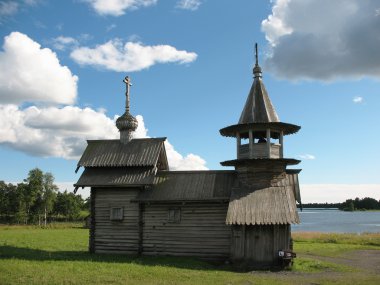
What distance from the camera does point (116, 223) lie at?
76.7ft

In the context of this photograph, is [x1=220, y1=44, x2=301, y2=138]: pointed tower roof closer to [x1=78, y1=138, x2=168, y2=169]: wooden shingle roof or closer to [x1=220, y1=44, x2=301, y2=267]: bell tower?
[x1=220, y1=44, x2=301, y2=267]: bell tower

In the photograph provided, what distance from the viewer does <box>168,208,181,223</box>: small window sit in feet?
73.0

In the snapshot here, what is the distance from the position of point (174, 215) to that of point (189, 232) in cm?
127

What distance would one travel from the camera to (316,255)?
27156 millimetres

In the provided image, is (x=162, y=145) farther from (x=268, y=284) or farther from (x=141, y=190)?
(x=268, y=284)

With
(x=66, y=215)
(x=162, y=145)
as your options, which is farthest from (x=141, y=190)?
(x=66, y=215)

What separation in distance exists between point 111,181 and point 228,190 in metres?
6.89

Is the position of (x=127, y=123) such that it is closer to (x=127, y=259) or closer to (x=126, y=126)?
(x=126, y=126)

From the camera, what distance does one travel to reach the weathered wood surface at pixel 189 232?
847 inches

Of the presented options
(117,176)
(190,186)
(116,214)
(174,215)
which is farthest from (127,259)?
(190,186)

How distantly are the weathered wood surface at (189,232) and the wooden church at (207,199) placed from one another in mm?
53

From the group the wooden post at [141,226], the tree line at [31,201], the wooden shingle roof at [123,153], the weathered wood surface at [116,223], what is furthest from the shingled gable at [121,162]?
the tree line at [31,201]

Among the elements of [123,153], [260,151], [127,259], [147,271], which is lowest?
[127,259]

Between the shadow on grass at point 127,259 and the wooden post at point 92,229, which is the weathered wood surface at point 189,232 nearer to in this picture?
the shadow on grass at point 127,259
